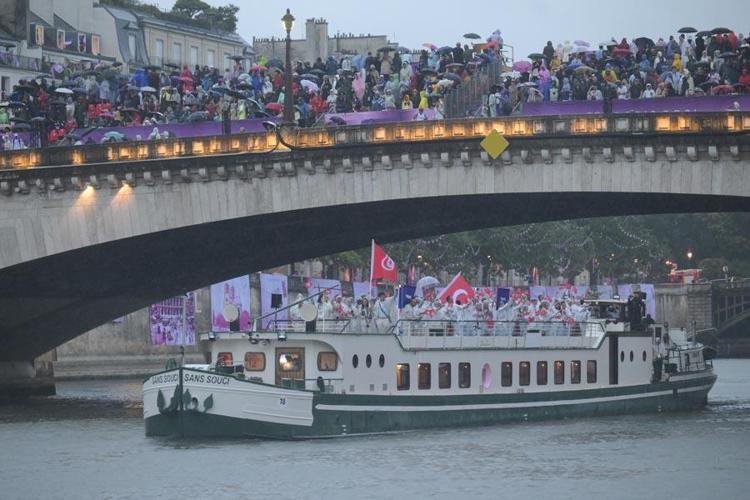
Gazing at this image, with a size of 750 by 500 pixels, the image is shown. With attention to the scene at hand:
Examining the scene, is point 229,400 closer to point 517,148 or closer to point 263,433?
point 263,433

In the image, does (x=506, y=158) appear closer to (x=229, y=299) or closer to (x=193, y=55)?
(x=229, y=299)

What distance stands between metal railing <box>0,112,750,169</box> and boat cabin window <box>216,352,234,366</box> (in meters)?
9.88

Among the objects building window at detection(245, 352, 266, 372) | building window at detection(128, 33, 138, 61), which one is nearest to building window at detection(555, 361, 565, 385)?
building window at detection(245, 352, 266, 372)

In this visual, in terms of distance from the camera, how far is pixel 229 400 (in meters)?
50.7

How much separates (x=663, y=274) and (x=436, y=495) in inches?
4601

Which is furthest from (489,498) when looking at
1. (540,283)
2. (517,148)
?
(540,283)

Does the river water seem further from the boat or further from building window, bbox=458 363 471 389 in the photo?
building window, bbox=458 363 471 389

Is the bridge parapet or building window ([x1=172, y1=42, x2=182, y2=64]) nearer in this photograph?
the bridge parapet

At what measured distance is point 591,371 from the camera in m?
60.8

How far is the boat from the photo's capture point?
50.9m

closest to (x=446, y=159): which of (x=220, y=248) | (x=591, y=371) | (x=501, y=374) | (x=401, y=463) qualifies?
(x=501, y=374)

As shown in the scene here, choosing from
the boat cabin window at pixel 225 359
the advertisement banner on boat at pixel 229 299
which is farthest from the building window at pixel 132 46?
the boat cabin window at pixel 225 359

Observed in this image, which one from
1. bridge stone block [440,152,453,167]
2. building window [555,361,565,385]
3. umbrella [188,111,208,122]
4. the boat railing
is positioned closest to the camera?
the boat railing

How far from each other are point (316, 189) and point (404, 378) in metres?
9.31
